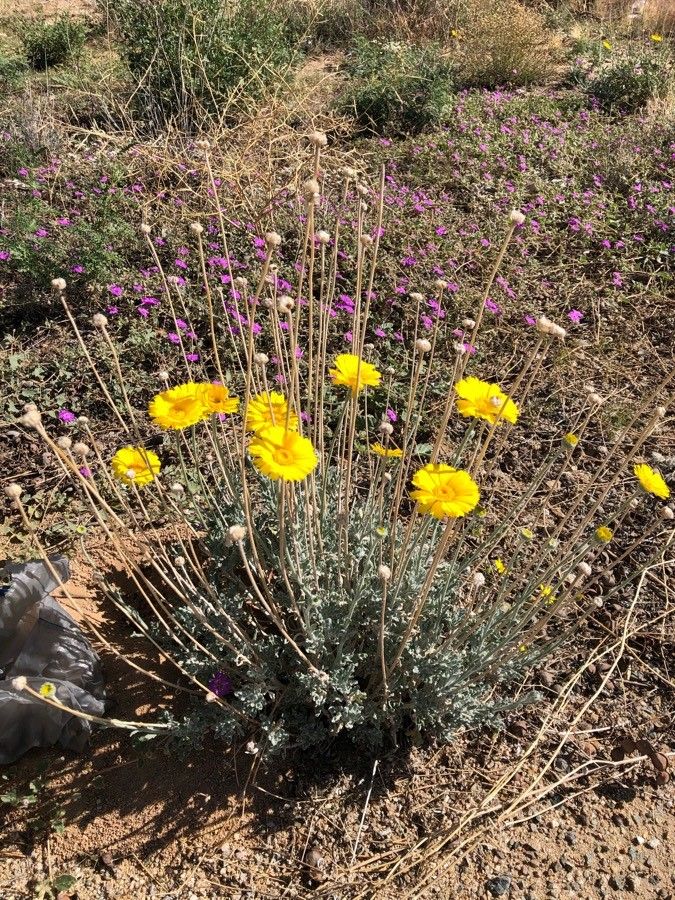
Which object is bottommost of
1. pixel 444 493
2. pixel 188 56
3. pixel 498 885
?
pixel 498 885

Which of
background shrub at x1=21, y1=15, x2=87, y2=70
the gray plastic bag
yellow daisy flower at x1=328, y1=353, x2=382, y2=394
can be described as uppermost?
yellow daisy flower at x1=328, y1=353, x2=382, y2=394

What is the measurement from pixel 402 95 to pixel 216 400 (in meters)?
5.32

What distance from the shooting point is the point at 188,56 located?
17.7 ft

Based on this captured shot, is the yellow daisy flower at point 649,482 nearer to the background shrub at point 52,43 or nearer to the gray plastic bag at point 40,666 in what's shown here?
the gray plastic bag at point 40,666

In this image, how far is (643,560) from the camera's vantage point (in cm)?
280

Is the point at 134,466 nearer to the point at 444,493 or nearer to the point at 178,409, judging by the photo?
the point at 178,409

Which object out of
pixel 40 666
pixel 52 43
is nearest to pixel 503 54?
pixel 52 43

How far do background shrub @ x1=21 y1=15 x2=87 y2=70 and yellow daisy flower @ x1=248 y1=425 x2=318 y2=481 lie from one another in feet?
24.9

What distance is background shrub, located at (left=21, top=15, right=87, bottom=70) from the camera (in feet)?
23.6

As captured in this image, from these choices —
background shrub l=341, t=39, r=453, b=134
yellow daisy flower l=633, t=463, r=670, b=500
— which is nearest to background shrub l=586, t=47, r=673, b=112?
background shrub l=341, t=39, r=453, b=134

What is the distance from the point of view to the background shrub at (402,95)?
A: 5.83m

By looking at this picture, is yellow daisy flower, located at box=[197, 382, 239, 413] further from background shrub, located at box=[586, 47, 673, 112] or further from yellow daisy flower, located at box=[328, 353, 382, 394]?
background shrub, located at box=[586, 47, 673, 112]

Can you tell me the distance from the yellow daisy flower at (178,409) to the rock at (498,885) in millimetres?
1587

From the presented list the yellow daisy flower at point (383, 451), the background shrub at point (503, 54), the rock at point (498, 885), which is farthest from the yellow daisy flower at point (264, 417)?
the background shrub at point (503, 54)
